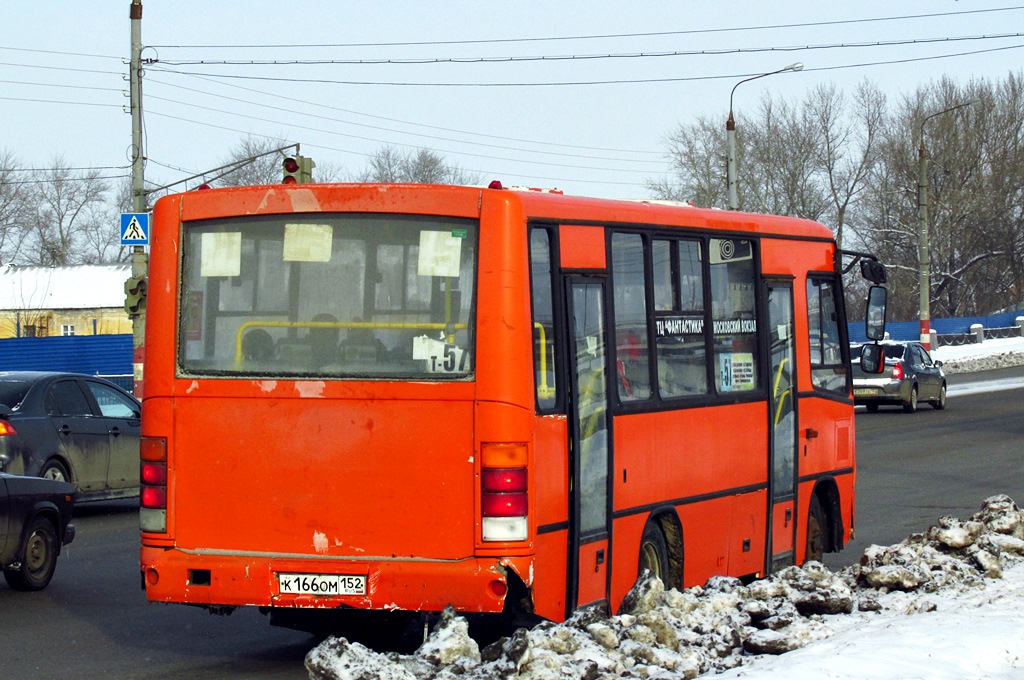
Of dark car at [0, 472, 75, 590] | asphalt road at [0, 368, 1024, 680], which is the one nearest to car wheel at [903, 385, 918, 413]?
asphalt road at [0, 368, 1024, 680]

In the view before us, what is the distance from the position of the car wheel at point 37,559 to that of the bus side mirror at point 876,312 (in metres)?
6.32

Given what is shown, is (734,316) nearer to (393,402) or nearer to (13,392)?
(393,402)

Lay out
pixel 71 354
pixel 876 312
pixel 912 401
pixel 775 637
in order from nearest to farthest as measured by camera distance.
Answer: pixel 775 637 → pixel 876 312 → pixel 912 401 → pixel 71 354

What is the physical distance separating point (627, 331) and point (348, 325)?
1802 mm

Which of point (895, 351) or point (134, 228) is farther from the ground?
point (134, 228)

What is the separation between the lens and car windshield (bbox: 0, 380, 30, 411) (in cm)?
1435

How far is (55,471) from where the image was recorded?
14516 millimetres

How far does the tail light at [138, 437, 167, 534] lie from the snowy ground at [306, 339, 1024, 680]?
1309mm

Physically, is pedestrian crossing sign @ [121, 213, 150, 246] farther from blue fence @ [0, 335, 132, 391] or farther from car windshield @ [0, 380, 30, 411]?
blue fence @ [0, 335, 132, 391]

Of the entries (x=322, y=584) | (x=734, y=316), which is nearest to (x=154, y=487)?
(x=322, y=584)

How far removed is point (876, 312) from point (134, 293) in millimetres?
12480

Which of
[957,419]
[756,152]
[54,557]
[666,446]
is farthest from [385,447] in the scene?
[756,152]

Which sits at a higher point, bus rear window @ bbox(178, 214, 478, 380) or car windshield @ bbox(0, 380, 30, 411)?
bus rear window @ bbox(178, 214, 478, 380)

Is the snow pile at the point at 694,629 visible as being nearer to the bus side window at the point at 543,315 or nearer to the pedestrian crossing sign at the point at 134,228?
the bus side window at the point at 543,315
